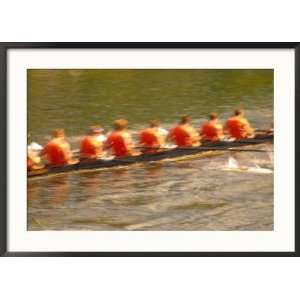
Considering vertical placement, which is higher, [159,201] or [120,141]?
[120,141]

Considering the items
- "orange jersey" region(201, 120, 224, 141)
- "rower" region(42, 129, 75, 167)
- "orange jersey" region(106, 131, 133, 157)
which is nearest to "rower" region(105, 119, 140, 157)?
"orange jersey" region(106, 131, 133, 157)

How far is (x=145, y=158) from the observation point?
5797 mm

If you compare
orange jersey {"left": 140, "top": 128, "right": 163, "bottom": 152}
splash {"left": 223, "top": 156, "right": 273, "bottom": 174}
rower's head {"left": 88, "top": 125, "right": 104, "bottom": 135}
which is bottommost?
splash {"left": 223, "top": 156, "right": 273, "bottom": 174}

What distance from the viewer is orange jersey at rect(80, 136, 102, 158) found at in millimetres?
5793

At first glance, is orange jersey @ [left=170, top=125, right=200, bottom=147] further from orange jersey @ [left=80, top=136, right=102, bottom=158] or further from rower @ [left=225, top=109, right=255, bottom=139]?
orange jersey @ [left=80, top=136, right=102, bottom=158]

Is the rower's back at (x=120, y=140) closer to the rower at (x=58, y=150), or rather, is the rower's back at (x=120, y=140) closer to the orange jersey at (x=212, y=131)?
the rower at (x=58, y=150)

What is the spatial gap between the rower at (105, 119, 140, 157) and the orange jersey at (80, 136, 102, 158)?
0.03 m

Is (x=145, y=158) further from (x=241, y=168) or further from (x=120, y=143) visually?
(x=241, y=168)

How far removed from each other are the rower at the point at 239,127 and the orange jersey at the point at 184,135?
0.12m

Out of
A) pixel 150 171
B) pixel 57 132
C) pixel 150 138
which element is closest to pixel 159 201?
pixel 150 171

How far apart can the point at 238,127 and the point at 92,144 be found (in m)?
0.53
